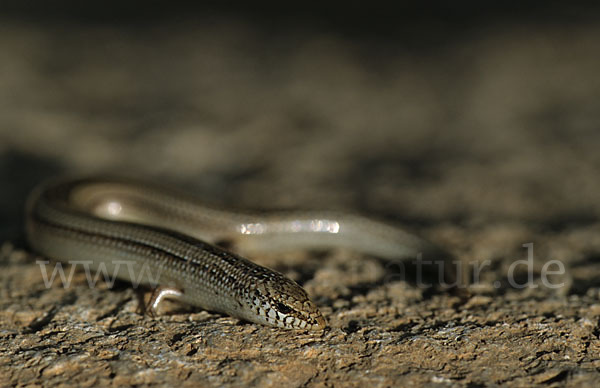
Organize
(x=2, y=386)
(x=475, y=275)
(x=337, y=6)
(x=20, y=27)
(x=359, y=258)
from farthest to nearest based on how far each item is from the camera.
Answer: (x=337, y=6)
(x=20, y=27)
(x=359, y=258)
(x=475, y=275)
(x=2, y=386)

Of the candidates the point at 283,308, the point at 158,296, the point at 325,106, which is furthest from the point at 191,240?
the point at 325,106

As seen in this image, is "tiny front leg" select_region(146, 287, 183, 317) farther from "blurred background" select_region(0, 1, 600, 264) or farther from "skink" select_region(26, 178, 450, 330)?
"blurred background" select_region(0, 1, 600, 264)

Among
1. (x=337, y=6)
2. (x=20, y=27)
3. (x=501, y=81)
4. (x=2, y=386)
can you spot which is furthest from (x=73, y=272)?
(x=337, y=6)

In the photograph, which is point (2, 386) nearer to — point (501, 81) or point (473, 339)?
point (473, 339)

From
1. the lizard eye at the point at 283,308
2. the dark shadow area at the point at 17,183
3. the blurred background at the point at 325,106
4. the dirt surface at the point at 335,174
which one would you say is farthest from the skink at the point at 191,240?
the blurred background at the point at 325,106

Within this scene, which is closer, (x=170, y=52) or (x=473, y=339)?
(x=473, y=339)

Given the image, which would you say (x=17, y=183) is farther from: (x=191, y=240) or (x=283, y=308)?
(x=283, y=308)

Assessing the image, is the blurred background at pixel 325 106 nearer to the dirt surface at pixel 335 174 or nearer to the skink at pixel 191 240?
the dirt surface at pixel 335 174
